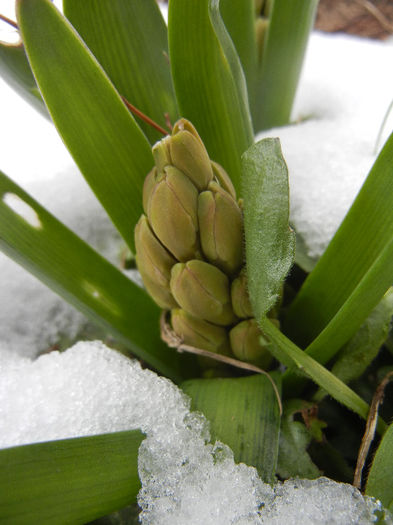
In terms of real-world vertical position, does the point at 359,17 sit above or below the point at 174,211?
above

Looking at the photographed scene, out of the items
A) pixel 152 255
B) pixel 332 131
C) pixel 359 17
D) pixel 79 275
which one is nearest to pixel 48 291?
pixel 79 275

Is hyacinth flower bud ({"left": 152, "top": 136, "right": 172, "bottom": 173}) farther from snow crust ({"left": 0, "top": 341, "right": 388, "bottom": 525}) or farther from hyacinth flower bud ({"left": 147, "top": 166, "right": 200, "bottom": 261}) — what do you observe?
snow crust ({"left": 0, "top": 341, "right": 388, "bottom": 525})

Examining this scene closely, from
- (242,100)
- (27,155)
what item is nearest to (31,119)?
(27,155)

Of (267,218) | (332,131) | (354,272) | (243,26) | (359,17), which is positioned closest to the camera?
(267,218)

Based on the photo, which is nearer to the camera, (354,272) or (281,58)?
(354,272)

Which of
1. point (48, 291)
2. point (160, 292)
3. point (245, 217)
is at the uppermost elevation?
point (245, 217)

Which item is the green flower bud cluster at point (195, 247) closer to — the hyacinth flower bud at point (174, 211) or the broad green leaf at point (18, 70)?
the hyacinth flower bud at point (174, 211)

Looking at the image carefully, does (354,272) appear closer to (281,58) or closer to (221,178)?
(221,178)

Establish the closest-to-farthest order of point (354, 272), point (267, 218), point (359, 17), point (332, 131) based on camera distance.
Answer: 1. point (267, 218)
2. point (354, 272)
3. point (332, 131)
4. point (359, 17)
